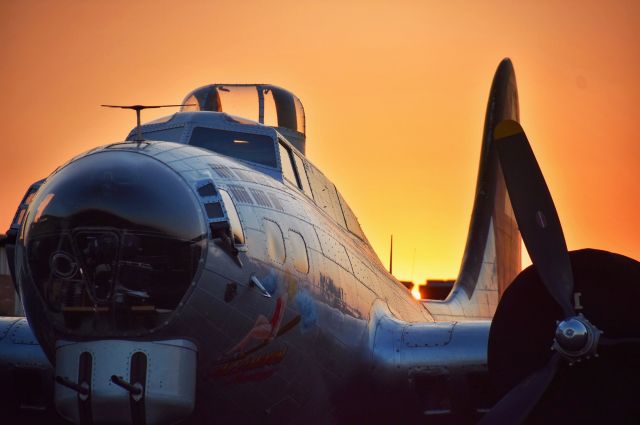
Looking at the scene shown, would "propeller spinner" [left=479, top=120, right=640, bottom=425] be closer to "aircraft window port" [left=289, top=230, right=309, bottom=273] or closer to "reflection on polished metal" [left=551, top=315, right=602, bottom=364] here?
"reflection on polished metal" [left=551, top=315, right=602, bottom=364]

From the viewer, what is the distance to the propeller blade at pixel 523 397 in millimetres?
12106

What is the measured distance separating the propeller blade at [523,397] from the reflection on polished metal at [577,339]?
36 centimetres

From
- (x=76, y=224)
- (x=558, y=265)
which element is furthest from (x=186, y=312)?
(x=558, y=265)

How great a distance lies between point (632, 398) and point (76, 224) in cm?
567

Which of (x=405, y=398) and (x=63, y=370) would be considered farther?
(x=405, y=398)

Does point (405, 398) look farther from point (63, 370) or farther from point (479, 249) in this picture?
point (479, 249)

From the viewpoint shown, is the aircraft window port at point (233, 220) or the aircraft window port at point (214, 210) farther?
the aircraft window port at point (233, 220)

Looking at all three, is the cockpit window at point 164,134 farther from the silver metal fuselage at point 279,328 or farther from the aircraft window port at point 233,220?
the aircraft window port at point 233,220

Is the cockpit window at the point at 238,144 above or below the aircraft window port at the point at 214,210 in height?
above

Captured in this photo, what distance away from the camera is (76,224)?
34.8 ft

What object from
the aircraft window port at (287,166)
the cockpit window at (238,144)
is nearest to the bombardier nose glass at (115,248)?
the cockpit window at (238,144)

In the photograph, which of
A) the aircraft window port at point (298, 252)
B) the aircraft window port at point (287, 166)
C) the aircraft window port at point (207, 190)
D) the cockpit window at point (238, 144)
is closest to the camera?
the aircraft window port at point (207, 190)

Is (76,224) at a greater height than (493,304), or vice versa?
(76,224)

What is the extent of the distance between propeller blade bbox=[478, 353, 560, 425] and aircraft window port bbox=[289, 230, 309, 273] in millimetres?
2504
